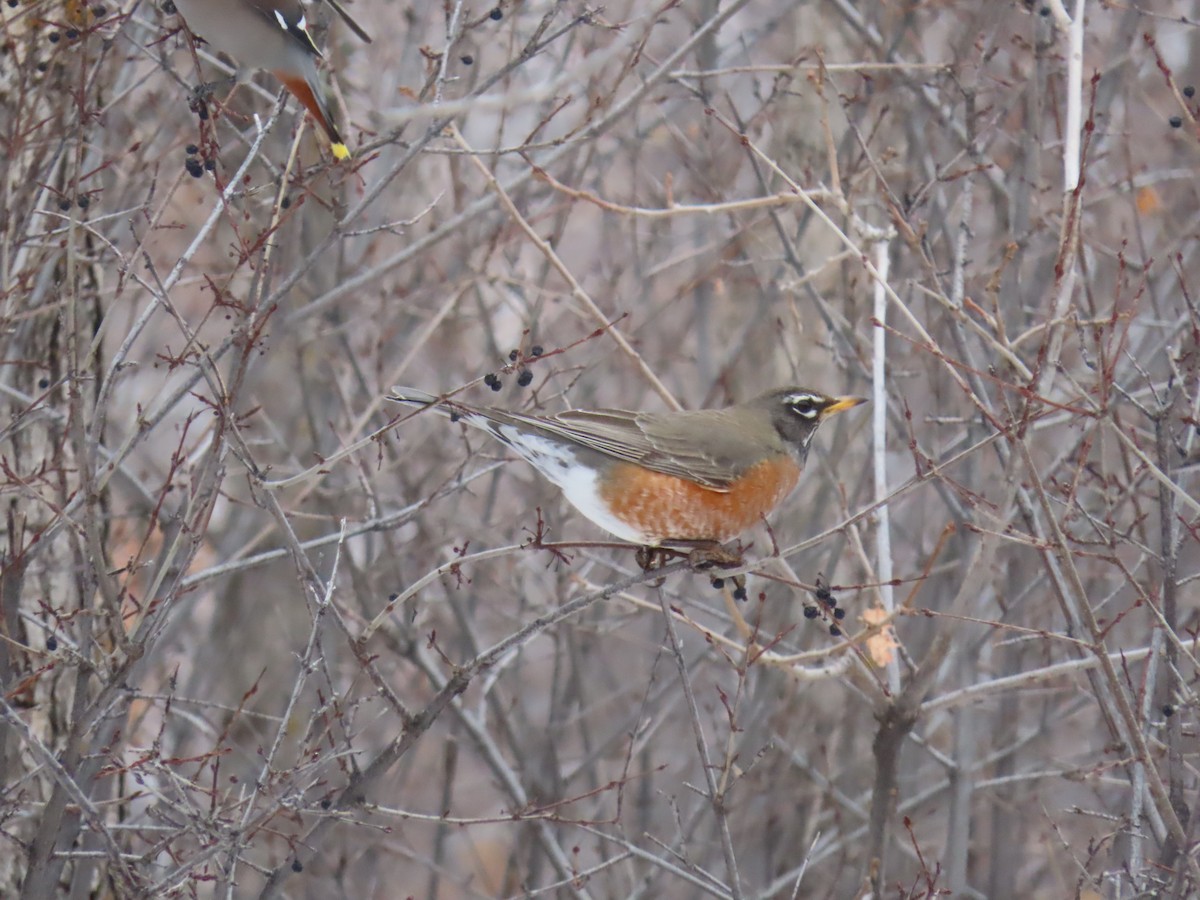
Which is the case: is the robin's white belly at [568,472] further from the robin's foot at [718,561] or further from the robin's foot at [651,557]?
the robin's foot at [718,561]

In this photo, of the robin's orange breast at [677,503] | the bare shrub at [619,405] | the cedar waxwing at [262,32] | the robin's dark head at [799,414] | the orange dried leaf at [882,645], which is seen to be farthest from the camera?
the robin's dark head at [799,414]

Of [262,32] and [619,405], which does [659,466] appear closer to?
[262,32]

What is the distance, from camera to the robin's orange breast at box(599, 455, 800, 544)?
4348 mm

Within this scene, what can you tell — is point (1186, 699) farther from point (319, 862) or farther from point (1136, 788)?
point (319, 862)

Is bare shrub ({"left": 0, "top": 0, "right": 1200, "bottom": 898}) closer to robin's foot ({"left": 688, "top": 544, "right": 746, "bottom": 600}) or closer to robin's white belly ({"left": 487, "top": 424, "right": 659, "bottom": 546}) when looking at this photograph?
robin's foot ({"left": 688, "top": 544, "right": 746, "bottom": 600})

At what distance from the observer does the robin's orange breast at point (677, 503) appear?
14.3ft

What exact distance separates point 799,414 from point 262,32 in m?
2.30

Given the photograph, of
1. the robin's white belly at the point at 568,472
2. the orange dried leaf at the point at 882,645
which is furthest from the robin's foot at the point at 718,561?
the orange dried leaf at the point at 882,645

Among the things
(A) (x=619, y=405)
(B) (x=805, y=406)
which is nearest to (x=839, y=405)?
(B) (x=805, y=406)

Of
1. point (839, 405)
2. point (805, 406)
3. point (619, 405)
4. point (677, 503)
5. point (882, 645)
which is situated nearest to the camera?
point (882, 645)

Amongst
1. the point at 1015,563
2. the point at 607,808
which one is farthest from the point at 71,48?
the point at 607,808

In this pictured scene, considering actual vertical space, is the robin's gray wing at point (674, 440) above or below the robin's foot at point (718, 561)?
above

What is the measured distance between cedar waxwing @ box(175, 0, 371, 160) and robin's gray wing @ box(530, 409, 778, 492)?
4.36 feet

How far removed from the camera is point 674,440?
4.61 m
